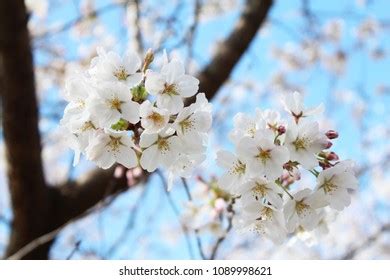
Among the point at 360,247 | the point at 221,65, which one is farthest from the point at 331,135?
the point at 360,247

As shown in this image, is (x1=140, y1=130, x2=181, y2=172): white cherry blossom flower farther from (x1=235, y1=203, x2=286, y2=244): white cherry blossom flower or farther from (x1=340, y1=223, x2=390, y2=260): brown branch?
(x1=340, y1=223, x2=390, y2=260): brown branch

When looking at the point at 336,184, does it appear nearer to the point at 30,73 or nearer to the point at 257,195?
the point at 257,195

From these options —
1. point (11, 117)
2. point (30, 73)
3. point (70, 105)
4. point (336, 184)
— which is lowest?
point (11, 117)

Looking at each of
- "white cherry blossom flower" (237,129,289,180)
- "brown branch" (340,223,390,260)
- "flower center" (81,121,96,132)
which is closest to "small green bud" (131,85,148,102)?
"flower center" (81,121,96,132)

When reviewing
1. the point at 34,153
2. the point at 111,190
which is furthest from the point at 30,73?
the point at 111,190

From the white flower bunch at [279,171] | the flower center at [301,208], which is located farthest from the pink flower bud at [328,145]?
the flower center at [301,208]

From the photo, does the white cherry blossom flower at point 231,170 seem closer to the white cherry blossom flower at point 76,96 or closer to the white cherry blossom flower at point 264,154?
the white cherry blossom flower at point 264,154
